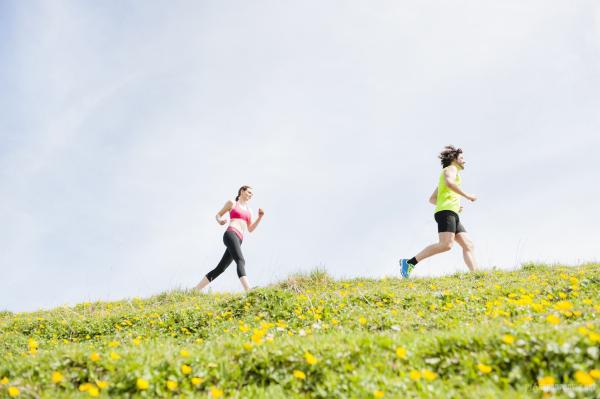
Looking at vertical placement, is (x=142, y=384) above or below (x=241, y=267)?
below

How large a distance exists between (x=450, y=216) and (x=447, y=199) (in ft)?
1.36

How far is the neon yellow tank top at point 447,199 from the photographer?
10516 millimetres

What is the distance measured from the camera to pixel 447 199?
10547 millimetres

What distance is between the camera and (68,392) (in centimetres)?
388

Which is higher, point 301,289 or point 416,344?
point 301,289

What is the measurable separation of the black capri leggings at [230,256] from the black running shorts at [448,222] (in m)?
4.79

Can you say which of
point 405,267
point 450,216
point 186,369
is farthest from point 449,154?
point 186,369

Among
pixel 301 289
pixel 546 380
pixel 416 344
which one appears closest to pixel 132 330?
pixel 301 289

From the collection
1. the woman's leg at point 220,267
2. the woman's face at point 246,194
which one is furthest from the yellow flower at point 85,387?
the woman's face at point 246,194

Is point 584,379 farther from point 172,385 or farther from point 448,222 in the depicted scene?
point 448,222

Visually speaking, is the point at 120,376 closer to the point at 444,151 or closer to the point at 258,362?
the point at 258,362

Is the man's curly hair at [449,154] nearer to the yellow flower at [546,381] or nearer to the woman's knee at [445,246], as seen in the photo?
the woman's knee at [445,246]

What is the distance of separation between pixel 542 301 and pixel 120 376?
6151 mm

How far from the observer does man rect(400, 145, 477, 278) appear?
10344 millimetres
